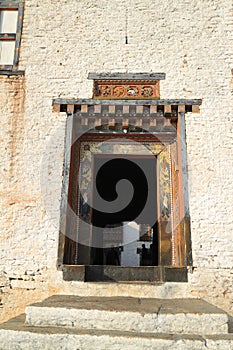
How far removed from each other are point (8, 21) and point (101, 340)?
6.78 m

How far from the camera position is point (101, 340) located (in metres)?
3.03

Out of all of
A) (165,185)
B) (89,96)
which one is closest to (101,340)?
(165,185)

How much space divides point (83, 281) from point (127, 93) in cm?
363

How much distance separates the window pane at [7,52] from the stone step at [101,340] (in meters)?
5.47

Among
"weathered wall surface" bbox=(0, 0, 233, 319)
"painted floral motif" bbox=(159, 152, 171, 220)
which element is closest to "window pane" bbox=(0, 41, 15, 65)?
"weathered wall surface" bbox=(0, 0, 233, 319)

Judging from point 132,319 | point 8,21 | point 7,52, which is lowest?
point 132,319

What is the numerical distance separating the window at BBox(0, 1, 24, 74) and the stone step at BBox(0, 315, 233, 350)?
5.21 meters

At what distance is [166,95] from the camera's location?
6434 mm

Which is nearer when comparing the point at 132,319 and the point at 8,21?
the point at 132,319

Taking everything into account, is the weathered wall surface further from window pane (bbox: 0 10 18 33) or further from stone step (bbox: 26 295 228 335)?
stone step (bbox: 26 295 228 335)

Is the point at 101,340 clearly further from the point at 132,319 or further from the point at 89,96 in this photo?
the point at 89,96

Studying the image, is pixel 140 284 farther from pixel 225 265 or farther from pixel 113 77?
pixel 113 77

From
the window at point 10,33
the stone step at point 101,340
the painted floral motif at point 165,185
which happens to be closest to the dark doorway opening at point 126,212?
the painted floral motif at point 165,185

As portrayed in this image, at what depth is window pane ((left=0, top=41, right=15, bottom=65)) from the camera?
6867 mm
